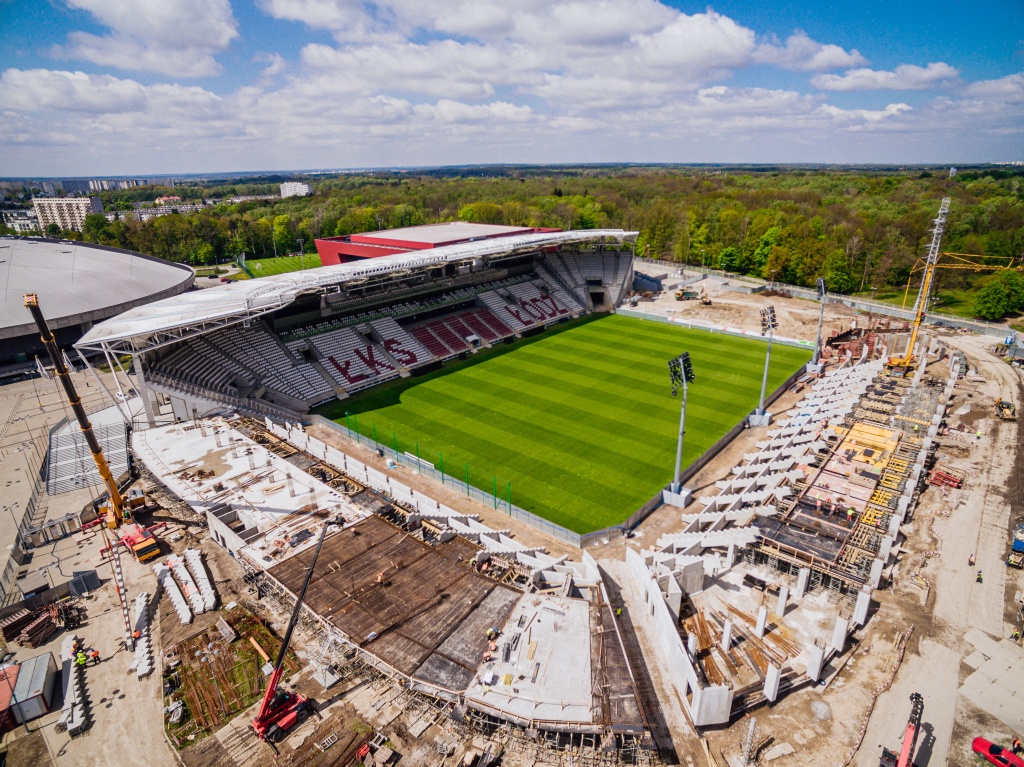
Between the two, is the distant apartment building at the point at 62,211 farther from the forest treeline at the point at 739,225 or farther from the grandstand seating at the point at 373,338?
the grandstand seating at the point at 373,338

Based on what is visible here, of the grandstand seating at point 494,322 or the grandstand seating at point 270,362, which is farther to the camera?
the grandstand seating at point 494,322

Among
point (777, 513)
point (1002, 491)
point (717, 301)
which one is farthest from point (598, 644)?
point (717, 301)

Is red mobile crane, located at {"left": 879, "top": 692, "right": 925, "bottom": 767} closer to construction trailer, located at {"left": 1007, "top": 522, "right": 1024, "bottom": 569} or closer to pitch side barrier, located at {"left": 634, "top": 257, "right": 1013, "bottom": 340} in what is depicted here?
construction trailer, located at {"left": 1007, "top": 522, "right": 1024, "bottom": 569}

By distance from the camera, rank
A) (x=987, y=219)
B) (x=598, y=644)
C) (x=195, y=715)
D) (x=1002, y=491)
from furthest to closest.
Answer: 1. (x=987, y=219)
2. (x=1002, y=491)
3. (x=598, y=644)
4. (x=195, y=715)

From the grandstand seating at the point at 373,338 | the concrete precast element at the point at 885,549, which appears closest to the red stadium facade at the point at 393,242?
the grandstand seating at the point at 373,338

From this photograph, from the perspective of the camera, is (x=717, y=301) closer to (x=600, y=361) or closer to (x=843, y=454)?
(x=600, y=361)

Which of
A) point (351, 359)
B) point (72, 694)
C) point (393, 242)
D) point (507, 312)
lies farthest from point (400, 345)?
point (72, 694)

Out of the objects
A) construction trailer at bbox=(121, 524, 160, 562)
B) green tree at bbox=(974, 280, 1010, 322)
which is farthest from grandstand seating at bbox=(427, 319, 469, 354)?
green tree at bbox=(974, 280, 1010, 322)

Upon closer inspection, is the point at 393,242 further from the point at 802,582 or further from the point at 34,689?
the point at 802,582
